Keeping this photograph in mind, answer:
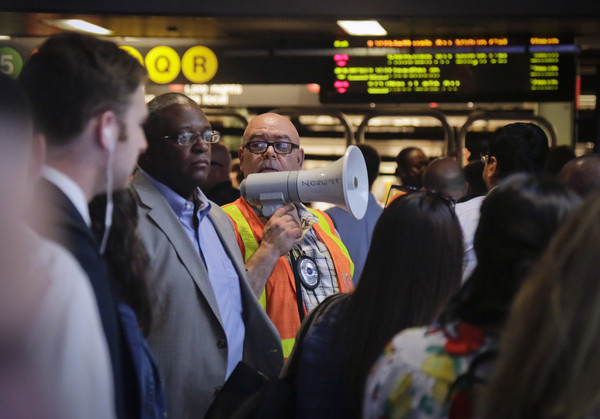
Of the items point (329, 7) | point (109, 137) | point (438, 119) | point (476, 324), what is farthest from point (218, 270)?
point (438, 119)

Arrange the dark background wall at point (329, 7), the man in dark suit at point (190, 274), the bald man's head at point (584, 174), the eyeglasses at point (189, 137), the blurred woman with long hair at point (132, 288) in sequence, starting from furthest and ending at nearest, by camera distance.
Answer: the dark background wall at point (329, 7) < the bald man's head at point (584, 174) < the eyeglasses at point (189, 137) < the man in dark suit at point (190, 274) < the blurred woman with long hair at point (132, 288)

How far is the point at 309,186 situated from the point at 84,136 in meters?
1.48

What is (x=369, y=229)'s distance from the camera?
158 inches

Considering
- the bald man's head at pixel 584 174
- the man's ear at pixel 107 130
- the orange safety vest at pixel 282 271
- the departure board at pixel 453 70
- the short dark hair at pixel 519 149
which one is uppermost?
the departure board at pixel 453 70

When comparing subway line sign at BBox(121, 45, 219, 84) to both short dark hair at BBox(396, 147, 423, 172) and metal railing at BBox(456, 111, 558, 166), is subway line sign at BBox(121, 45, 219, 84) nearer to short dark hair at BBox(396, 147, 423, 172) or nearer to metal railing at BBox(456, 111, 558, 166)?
short dark hair at BBox(396, 147, 423, 172)

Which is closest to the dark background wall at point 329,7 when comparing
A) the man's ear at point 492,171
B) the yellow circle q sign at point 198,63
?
the yellow circle q sign at point 198,63

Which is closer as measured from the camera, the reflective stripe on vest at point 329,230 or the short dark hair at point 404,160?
the reflective stripe on vest at point 329,230

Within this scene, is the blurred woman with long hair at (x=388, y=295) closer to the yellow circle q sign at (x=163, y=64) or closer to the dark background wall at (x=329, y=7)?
the dark background wall at (x=329, y=7)

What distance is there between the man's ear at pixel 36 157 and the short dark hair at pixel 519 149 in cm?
251

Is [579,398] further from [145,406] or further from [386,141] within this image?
[386,141]

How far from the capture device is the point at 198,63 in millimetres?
6656

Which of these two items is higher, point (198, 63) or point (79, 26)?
point (79, 26)

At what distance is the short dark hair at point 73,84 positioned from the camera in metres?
1.33

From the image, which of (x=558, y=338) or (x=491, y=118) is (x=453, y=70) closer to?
(x=491, y=118)
